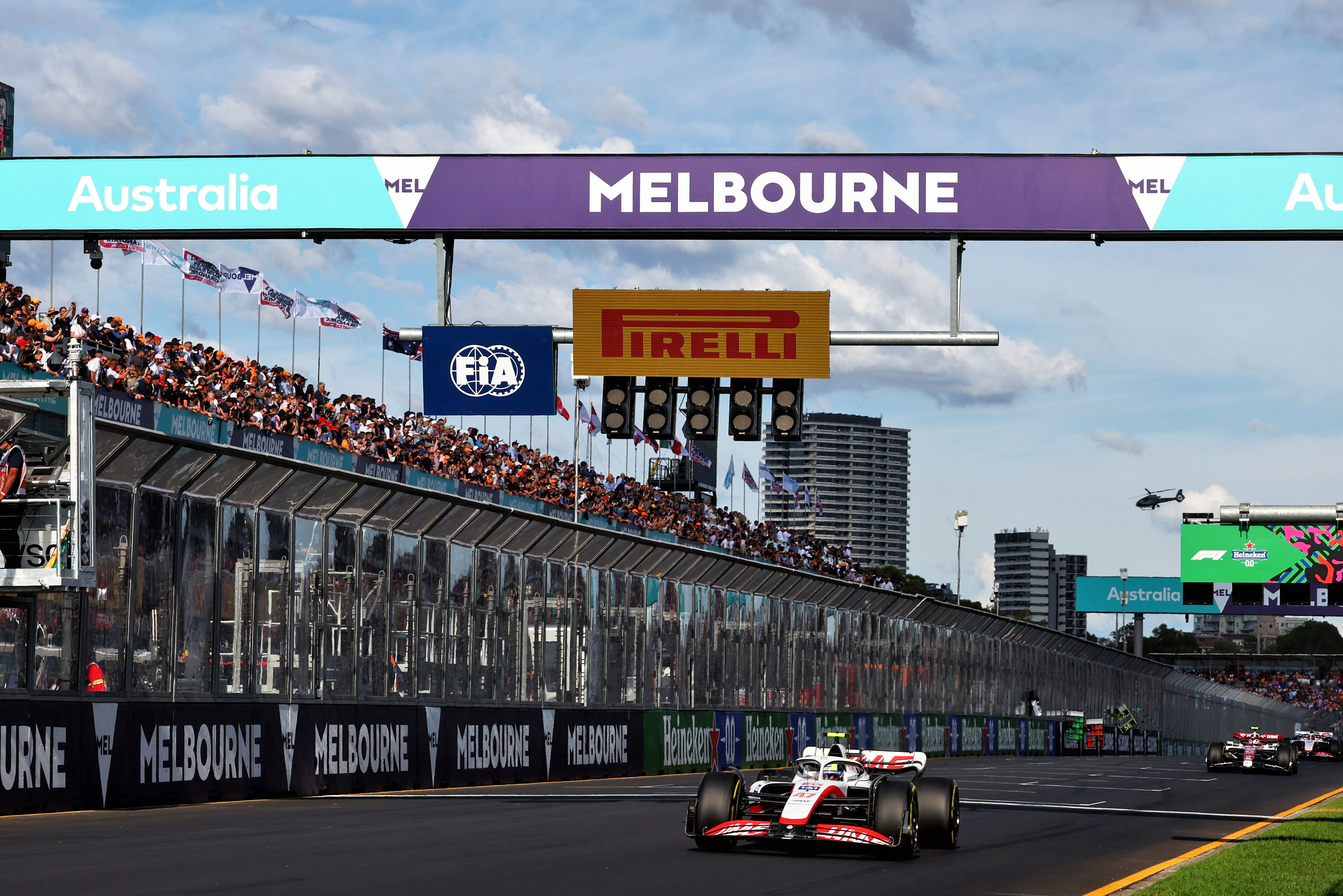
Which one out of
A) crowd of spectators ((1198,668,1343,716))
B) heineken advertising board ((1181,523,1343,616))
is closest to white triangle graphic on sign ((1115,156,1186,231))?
heineken advertising board ((1181,523,1343,616))

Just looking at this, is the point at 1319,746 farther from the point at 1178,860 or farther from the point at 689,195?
the point at 689,195

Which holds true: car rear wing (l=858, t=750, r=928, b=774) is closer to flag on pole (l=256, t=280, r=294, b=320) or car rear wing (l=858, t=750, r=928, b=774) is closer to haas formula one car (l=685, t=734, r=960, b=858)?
haas formula one car (l=685, t=734, r=960, b=858)

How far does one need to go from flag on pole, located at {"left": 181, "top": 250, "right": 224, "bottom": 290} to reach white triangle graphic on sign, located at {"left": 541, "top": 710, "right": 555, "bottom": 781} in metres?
19.1

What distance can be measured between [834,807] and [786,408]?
442cm

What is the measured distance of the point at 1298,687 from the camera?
5620 inches

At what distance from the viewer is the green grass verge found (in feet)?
35.7

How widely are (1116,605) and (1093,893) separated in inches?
3044

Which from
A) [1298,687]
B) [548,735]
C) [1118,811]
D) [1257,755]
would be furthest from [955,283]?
[1298,687]

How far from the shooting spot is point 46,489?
1488 cm

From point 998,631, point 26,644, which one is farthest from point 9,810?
point 998,631

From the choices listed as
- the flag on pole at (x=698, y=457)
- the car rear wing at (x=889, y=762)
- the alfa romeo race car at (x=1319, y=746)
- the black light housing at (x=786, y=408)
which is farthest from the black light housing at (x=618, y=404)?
the flag on pole at (x=698, y=457)

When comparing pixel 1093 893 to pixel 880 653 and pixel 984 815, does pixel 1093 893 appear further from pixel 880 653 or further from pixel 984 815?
pixel 880 653

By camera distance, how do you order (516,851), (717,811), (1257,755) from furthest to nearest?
(1257,755) → (717,811) → (516,851)

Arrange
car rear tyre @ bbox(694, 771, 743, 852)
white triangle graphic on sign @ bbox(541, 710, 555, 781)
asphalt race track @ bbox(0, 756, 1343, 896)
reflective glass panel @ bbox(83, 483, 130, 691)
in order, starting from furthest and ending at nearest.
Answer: white triangle graphic on sign @ bbox(541, 710, 555, 781) < reflective glass panel @ bbox(83, 483, 130, 691) < car rear tyre @ bbox(694, 771, 743, 852) < asphalt race track @ bbox(0, 756, 1343, 896)
